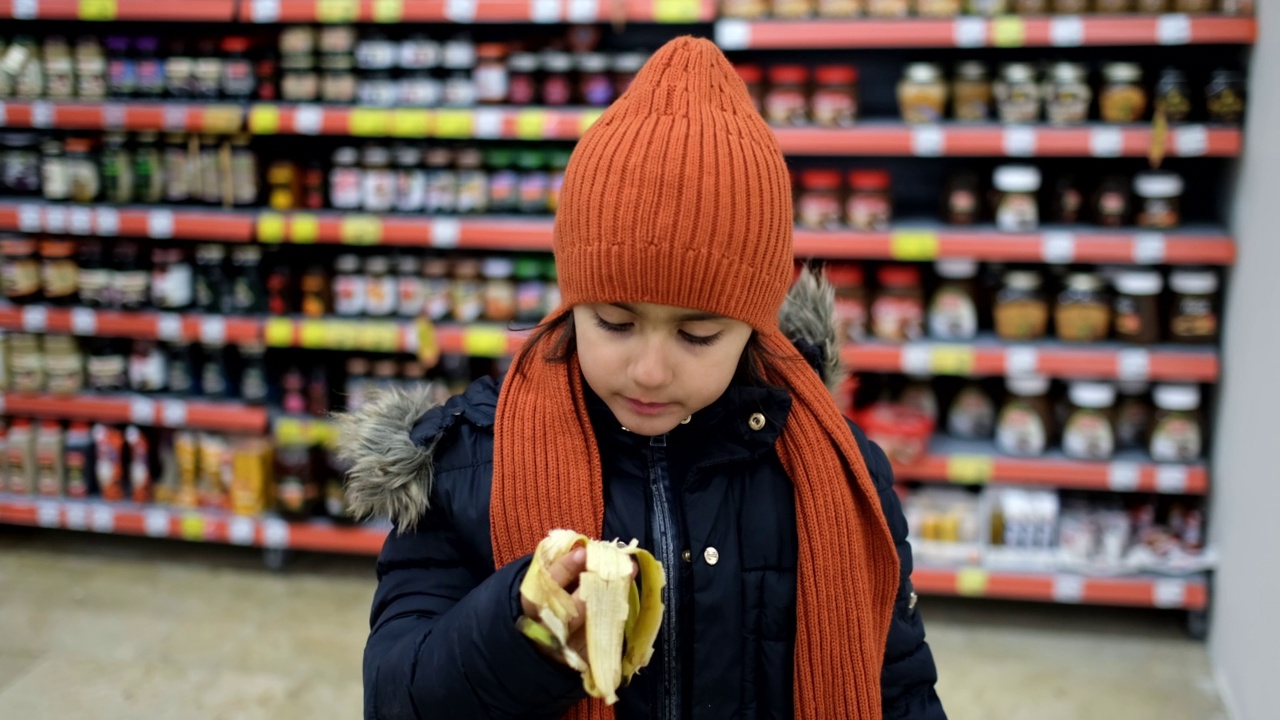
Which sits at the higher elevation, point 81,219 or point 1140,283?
point 81,219

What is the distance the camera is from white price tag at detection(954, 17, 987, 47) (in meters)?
2.83

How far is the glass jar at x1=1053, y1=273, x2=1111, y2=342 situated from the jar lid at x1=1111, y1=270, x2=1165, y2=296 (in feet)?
0.22

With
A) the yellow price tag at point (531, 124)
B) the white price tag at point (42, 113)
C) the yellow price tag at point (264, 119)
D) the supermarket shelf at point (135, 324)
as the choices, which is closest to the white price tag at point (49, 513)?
the supermarket shelf at point (135, 324)

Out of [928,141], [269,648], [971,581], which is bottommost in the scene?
[269,648]

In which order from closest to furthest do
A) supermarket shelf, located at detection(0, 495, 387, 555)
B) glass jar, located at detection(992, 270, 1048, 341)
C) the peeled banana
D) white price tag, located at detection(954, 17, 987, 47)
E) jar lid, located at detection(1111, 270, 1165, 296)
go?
the peeled banana → white price tag, located at detection(954, 17, 987, 47) → jar lid, located at detection(1111, 270, 1165, 296) → glass jar, located at detection(992, 270, 1048, 341) → supermarket shelf, located at detection(0, 495, 387, 555)

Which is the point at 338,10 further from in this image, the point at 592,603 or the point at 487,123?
the point at 592,603

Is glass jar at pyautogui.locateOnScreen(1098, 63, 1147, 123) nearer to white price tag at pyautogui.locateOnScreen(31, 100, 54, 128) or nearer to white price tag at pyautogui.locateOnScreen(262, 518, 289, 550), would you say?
white price tag at pyautogui.locateOnScreen(262, 518, 289, 550)

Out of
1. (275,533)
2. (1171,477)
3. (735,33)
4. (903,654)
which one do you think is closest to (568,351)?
(903,654)

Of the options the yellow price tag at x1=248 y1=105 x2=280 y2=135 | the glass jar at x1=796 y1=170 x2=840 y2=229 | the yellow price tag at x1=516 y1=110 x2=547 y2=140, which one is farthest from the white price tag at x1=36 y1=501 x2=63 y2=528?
the glass jar at x1=796 y1=170 x2=840 y2=229

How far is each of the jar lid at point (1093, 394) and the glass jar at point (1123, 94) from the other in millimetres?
726

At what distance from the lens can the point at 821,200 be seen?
305cm

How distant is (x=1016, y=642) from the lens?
305cm

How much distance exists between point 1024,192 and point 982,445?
747 millimetres

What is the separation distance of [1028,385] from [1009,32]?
3.20 ft
